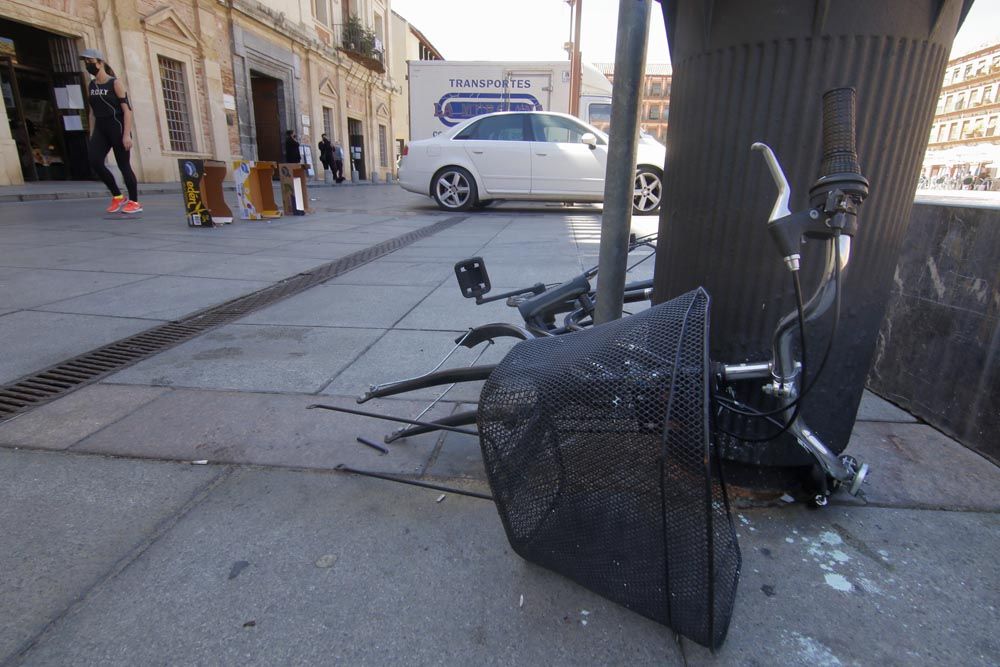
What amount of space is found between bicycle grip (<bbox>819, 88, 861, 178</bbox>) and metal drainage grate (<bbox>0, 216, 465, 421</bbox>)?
127 inches

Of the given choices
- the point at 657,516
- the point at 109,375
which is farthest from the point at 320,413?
the point at 657,516

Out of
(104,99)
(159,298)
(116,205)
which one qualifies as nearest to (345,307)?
(159,298)

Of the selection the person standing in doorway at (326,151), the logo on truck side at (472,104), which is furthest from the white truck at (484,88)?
the person standing in doorway at (326,151)

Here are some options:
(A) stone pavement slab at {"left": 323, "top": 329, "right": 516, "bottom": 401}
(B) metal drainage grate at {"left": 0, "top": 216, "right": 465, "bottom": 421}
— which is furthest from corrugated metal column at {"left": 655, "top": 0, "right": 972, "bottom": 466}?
(B) metal drainage grate at {"left": 0, "top": 216, "right": 465, "bottom": 421}

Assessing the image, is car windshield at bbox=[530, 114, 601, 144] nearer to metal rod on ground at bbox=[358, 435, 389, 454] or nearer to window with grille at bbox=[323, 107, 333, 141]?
metal rod on ground at bbox=[358, 435, 389, 454]

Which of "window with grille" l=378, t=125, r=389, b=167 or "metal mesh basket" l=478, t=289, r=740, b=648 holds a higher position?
"window with grille" l=378, t=125, r=389, b=167

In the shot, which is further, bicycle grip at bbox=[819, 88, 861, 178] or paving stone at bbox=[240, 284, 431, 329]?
paving stone at bbox=[240, 284, 431, 329]

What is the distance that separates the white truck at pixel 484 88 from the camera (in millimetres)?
14500

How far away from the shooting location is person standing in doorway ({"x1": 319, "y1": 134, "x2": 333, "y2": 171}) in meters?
24.2

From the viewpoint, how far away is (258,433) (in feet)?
7.52

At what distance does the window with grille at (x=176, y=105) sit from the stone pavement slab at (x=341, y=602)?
59.8ft

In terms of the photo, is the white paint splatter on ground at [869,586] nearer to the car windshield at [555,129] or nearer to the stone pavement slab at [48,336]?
the stone pavement slab at [48,336]

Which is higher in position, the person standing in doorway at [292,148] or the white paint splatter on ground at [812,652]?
the person standing in doorway at [292,148]

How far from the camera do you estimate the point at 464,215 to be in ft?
35.8
